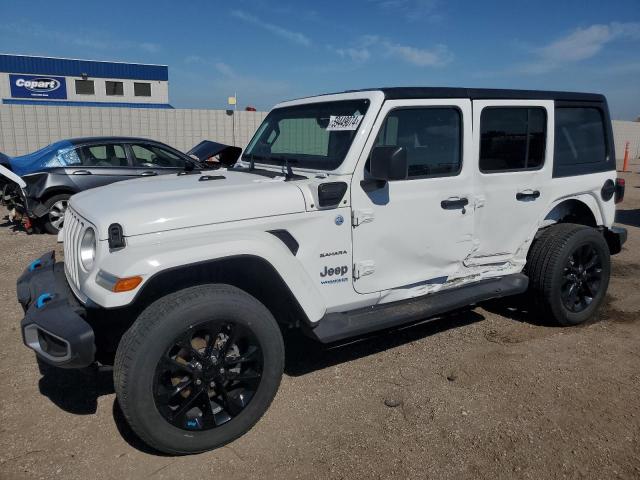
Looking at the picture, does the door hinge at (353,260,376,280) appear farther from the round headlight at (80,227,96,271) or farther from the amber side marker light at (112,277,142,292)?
the round headlight at (80,227,96,271)

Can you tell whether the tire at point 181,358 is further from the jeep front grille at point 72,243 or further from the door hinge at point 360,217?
the door hinge at point 360,217

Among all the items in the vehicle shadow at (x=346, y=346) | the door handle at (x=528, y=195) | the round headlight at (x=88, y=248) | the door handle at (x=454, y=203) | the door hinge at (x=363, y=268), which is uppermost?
the door handle at (x=528, y=195)

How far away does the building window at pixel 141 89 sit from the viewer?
100ft

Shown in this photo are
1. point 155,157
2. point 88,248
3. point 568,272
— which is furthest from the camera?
point 155,157

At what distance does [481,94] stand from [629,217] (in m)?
8.01

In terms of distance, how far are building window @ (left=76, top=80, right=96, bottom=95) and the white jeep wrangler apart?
29831mm

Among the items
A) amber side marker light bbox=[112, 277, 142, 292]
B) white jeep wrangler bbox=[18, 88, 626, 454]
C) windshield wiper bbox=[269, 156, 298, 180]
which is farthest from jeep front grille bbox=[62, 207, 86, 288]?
windshield wiper bbox=[269, 156, 298, 180]

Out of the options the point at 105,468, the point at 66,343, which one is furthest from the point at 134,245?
the point at 105,468

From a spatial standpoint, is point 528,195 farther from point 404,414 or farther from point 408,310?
point 404,414

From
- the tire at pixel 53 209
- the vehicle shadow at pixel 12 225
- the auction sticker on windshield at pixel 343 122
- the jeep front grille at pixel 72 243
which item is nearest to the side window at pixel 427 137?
the auction sticker on windshield at pixel 343 122

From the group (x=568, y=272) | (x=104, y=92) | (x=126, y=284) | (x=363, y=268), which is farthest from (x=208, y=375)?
(x=104, y=92)

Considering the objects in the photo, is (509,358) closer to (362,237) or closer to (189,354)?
(362,237)

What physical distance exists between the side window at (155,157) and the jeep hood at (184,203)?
5.54 meters

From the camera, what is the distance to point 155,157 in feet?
28.9
